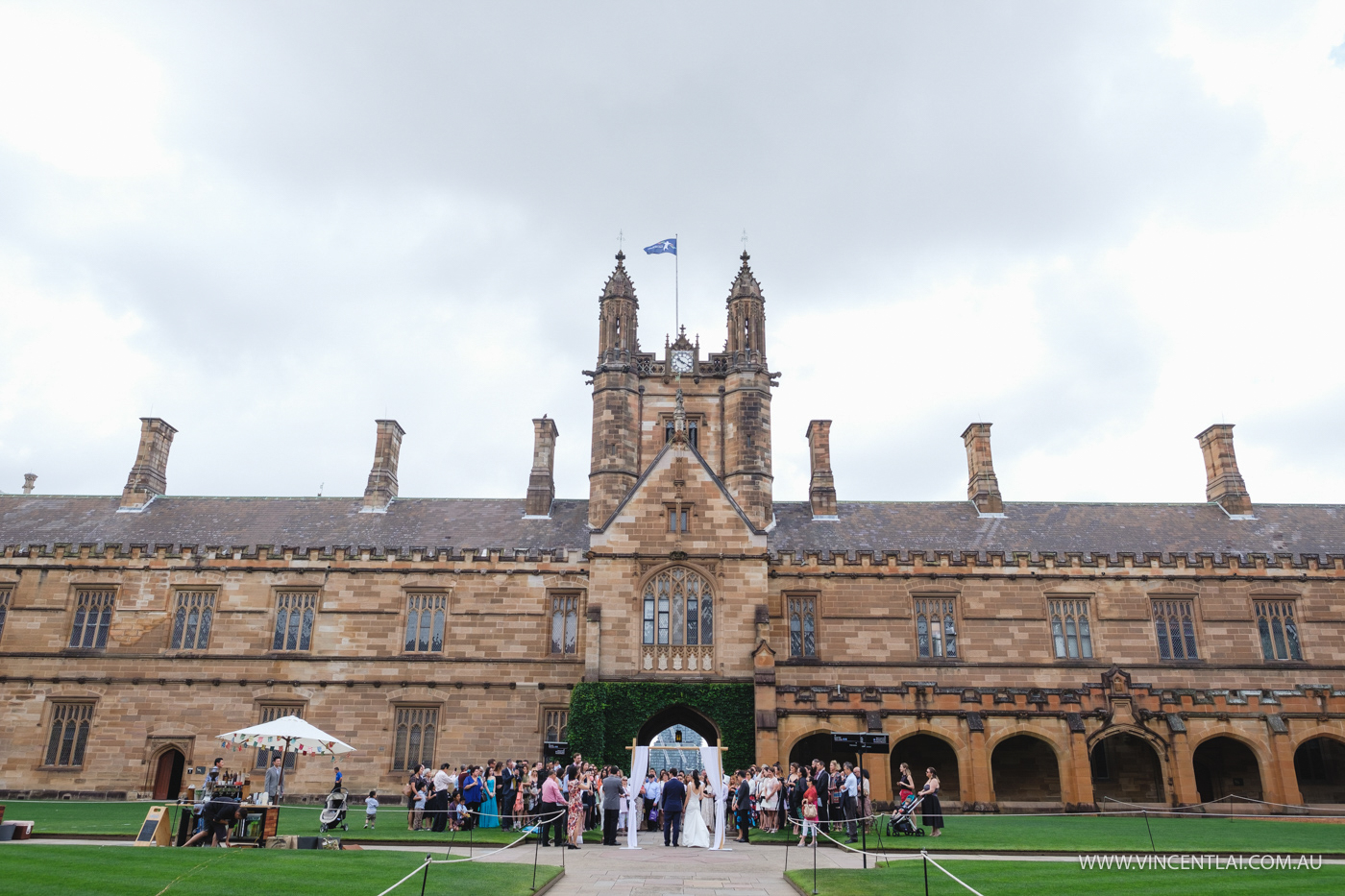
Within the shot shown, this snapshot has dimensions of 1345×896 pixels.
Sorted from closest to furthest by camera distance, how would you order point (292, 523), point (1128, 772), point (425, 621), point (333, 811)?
point (333, 811)
point (1128, 772)
point (425, 621)
point (292, 523)

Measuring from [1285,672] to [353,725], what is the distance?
3185cm

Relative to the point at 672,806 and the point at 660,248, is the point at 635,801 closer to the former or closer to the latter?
the point at 672,806

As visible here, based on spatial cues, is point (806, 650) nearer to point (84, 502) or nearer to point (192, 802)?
point (192, 802)

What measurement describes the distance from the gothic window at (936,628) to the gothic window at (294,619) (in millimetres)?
21393

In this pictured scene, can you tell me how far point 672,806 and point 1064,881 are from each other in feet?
27.8

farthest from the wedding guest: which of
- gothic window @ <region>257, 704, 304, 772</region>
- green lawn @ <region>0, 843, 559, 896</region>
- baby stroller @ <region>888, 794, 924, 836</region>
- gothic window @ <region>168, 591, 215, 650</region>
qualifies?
gothic window @ <region>168, 591, 215, 650</region>

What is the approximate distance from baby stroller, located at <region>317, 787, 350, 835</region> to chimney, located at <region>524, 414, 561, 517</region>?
60.2 ft

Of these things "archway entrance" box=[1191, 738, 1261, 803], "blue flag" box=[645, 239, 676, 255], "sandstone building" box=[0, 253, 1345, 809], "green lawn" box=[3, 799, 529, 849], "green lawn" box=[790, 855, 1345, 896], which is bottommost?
"green lawn" box=[3, 799, 529, 849]

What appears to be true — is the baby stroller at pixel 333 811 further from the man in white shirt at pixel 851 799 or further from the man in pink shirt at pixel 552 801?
the man in white shirt at pixel 851 799

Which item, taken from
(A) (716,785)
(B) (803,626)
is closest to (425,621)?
(B) (803,626)

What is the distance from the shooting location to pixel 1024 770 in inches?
1147

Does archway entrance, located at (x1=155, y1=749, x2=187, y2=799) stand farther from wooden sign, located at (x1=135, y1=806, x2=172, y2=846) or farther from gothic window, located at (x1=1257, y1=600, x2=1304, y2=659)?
gothic window, located at (x1=1257, y1=600, x2=1304, y2=659)

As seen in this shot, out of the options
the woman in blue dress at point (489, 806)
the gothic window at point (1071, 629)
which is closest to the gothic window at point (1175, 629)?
the gothic window at point (1071, 629)

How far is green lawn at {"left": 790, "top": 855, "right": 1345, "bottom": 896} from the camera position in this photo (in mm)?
11148
